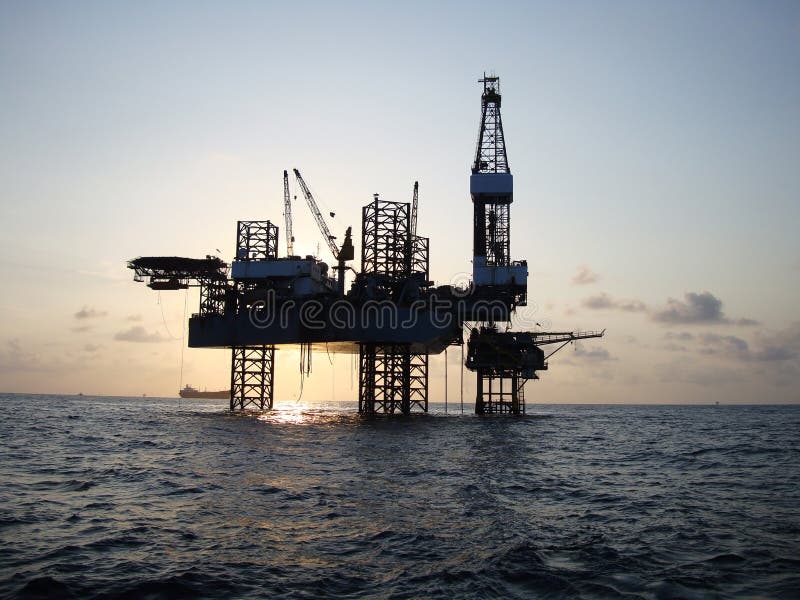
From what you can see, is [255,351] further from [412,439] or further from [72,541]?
[72,541]

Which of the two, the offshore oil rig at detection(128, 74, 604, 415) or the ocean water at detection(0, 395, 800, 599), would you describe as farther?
the offshore oil rig at detection(128, 74, 604, 415)

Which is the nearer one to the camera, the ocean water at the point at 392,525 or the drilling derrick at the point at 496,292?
the ocean water at the point at 392,525

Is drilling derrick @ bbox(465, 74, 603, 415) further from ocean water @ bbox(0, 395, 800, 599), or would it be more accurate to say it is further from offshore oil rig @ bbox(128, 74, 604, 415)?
ocean water @ bbox(0, 395, 800, 599)

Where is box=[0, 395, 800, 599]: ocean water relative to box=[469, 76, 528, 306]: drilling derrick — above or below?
below

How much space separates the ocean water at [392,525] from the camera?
11422mm

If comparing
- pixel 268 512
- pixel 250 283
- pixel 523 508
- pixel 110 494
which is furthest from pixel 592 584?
pixel 250 283

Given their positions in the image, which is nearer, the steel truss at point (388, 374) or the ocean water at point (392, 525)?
the ocean water at point (392, 525)

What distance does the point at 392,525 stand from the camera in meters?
15.8

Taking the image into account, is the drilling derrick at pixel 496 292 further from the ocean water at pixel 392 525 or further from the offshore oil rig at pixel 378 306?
the ocean water at pixel 392 525

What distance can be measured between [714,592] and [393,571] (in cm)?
551

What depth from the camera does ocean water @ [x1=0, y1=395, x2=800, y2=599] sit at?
37.5 ft

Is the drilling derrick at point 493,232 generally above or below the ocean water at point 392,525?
above

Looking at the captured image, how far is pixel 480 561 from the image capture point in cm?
1280

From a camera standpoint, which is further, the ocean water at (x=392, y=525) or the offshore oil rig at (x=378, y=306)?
the offshore oil rig at (x=378, y=306)
